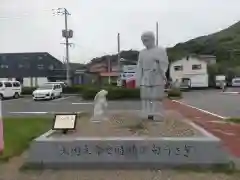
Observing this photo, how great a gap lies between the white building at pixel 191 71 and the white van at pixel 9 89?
80.7 feet

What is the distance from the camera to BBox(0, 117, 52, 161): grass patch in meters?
7.95

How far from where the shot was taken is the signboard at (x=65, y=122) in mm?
7551

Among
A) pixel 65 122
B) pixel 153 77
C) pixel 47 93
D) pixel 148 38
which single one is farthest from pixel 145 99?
pixel 47 93

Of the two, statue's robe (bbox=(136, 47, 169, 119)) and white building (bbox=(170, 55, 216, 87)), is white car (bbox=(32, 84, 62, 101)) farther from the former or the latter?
white building (bbox=(170, 55, 216, 87))

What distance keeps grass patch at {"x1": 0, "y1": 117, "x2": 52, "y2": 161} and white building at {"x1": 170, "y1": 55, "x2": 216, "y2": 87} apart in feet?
125

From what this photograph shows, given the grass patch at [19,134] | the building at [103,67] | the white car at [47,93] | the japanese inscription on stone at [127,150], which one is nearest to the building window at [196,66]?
the building at [103,67]

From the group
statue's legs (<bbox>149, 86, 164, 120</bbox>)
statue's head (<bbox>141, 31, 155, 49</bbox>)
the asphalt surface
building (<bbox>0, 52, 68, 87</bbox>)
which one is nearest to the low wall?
statue's legs (<bbox>149, 86, 164, 120</bbox>)

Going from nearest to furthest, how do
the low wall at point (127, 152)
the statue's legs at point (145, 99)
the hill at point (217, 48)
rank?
the low wall at point (127, 152) < the statue's legs at point (145, 99) < the hill at point (217, 48)

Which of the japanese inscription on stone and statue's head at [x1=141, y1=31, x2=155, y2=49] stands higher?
statue's head at [x1=141, y1=31, x2=155, y2=49]

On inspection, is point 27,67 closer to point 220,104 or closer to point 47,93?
point 47,93

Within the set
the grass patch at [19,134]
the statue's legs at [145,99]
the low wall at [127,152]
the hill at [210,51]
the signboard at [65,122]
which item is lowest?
the grass patch at [19,134]

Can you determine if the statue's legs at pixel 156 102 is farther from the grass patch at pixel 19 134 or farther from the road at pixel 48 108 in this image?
the road at pixel 48 108

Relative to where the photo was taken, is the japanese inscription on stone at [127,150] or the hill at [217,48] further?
the hill at [217,48]

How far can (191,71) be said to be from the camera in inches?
1993
